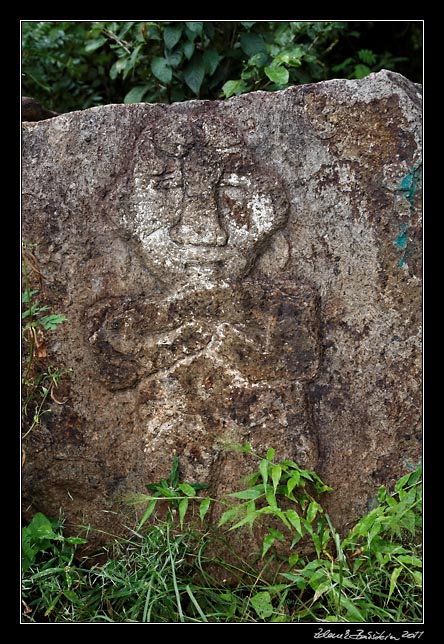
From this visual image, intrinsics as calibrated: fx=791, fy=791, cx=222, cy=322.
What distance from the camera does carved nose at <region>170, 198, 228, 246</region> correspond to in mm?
2449

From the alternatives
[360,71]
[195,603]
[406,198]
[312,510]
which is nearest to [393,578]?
[312,510]

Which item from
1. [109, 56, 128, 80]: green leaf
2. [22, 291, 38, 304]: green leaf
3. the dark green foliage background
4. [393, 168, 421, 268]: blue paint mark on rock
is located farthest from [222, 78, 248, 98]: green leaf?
[22, 291, 38, 304]: green leaf

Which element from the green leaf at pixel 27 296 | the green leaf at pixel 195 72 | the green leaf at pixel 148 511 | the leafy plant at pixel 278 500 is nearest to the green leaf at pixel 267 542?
the leafy plant at pixel 278 500

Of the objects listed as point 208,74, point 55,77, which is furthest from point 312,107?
point 55,77

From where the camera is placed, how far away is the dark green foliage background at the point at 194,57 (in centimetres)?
351

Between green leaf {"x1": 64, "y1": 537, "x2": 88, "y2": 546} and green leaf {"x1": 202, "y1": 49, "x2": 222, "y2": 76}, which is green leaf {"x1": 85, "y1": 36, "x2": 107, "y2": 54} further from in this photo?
green leaf {"x1": 64, "y1": 537, "x2": 88, "y2": 546}

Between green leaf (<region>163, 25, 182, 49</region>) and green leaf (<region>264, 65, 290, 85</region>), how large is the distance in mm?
566

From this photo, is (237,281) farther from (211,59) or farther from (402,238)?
(211,59)

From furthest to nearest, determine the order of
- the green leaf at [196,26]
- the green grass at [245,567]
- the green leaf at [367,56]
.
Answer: the green leaf at [367,56], the green leaf at [196,26], the green grass at [245,567]

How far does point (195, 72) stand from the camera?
3.58m

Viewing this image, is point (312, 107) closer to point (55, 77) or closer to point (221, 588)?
point (221, 588)

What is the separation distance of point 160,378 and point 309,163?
2.68 ft

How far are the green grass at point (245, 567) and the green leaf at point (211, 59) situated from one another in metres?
1.92

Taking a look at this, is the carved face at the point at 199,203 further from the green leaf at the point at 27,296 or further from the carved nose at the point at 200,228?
the green leaf at the point at 27,296
